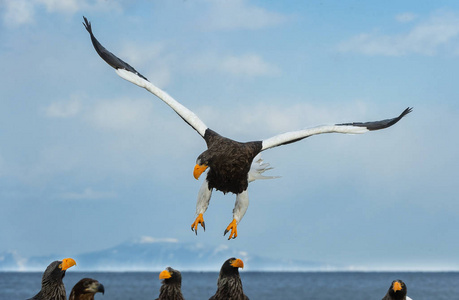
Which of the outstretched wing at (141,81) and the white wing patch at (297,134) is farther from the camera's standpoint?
the outstretched wing at (141,81)

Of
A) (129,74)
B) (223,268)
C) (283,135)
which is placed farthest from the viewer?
(129,74)

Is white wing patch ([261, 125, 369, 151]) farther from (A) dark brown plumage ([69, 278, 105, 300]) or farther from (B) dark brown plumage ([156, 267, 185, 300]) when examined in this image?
(A) dark brown plumage ([69, 278, 105, 300])

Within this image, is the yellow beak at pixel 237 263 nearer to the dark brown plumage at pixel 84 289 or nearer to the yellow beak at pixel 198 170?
the yellow beak at pixel 198 170

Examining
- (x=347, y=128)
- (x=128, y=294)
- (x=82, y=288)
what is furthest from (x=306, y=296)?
(x=82, y=288)

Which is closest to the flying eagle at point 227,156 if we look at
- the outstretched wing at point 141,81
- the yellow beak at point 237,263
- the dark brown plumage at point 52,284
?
the outstretched wing at point 141,81

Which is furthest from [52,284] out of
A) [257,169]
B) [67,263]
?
[257,169]

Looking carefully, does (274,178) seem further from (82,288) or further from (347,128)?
(82,288)

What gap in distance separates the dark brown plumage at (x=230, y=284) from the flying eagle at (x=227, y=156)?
1.99 feet

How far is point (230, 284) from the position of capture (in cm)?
1129

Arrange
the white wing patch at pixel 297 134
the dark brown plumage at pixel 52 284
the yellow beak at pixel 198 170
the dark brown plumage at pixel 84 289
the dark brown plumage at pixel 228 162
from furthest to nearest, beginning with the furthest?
the white wing patch at pixel 297 134 < the dark brown plumage at pixel 228 162 < the yellow beak at pixel 198 170 < the dark brown plumage at pixel 52 284 < the dark brown plumage at pixel 84 289

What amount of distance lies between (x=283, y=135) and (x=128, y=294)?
56270mm

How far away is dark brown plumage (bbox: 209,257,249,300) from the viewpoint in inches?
444

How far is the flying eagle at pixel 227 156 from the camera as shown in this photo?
39.1ft

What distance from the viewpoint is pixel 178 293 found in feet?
39.2
